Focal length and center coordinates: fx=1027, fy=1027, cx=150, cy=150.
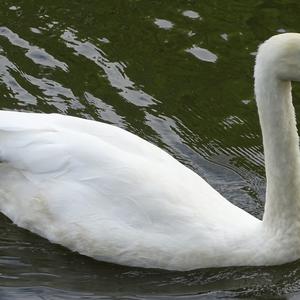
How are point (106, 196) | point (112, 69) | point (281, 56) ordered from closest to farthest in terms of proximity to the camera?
point (281, 56), point (106, 196), point (112, 69)

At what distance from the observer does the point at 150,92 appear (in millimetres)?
9180

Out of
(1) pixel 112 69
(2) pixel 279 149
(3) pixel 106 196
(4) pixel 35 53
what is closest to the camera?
(2) pixel 279 149

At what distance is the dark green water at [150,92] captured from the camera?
6676 mm

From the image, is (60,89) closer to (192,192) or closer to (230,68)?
(230,68)

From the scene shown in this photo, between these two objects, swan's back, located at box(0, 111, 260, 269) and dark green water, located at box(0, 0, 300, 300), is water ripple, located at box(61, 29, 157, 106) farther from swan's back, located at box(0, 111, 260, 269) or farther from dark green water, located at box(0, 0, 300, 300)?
swan's back, located at box(0, 111, 260, 269)

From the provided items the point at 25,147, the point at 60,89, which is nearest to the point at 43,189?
the point at 25,147

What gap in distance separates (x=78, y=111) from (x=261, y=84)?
2.81m

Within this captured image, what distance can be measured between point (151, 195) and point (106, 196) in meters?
0.30

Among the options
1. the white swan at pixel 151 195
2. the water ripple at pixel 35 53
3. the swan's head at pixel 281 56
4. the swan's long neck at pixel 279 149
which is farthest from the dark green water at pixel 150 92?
the swan's head at pixel 281 56

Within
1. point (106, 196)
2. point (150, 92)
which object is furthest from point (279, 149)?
point (150, 92)

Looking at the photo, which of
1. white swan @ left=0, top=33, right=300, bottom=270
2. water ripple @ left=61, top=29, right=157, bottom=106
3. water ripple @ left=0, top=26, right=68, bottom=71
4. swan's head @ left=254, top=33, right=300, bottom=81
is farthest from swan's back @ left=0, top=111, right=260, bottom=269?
water ripple @ left=0, top=26, right=68, bottom=71

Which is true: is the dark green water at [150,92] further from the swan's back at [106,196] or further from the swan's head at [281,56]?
the swan's head at [281,56]

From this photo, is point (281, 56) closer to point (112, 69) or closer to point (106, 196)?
point (106, 196)

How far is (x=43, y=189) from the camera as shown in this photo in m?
6.85
